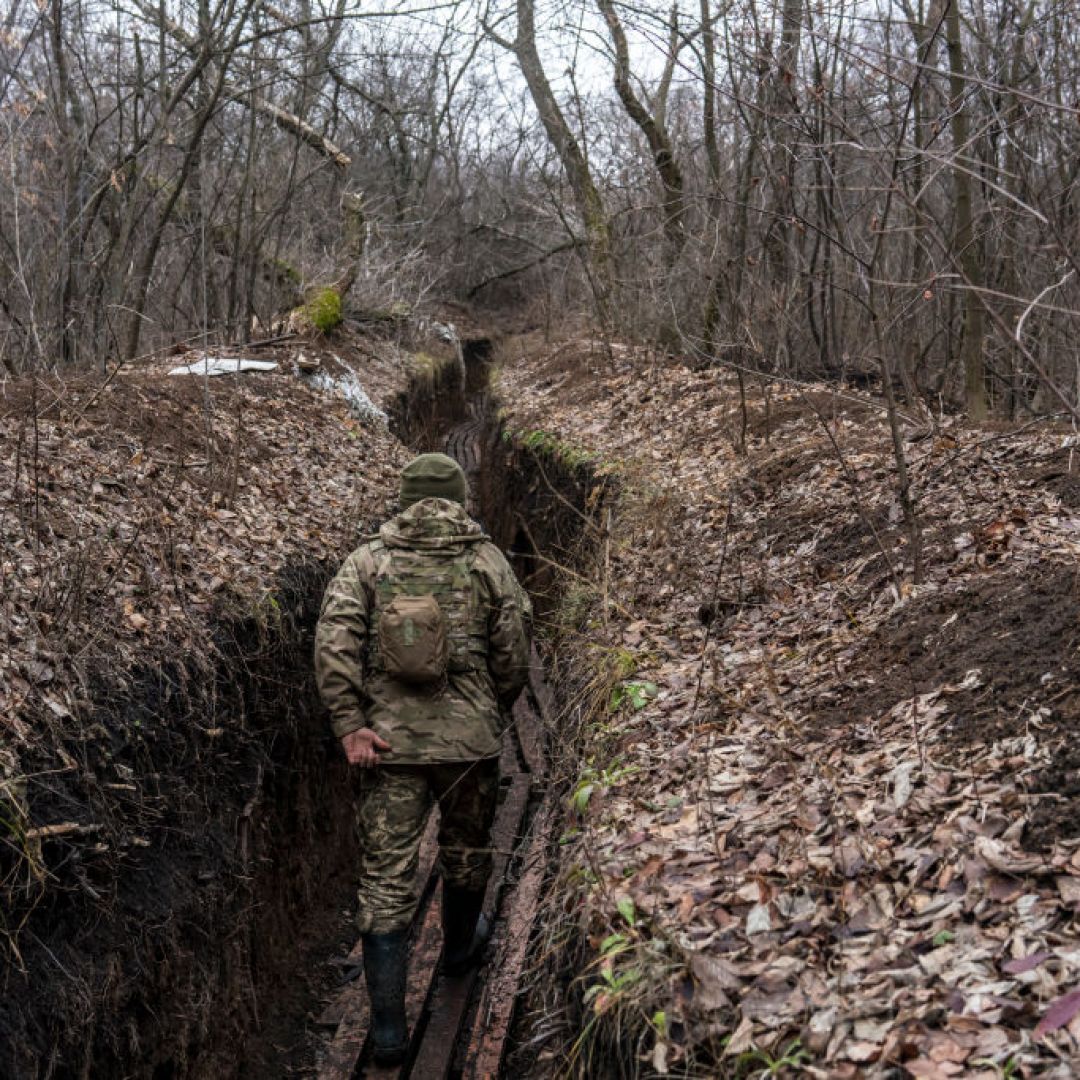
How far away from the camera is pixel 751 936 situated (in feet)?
11.1

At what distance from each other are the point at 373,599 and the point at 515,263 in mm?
32264

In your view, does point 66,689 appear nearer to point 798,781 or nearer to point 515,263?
point 798,781

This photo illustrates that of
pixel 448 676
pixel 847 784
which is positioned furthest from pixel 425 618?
pixel 847 784

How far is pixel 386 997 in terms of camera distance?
4934 mm

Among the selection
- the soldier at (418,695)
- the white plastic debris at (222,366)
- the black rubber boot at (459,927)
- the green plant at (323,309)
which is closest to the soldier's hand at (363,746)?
the soldier at (418,695)

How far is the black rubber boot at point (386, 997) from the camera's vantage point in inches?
193

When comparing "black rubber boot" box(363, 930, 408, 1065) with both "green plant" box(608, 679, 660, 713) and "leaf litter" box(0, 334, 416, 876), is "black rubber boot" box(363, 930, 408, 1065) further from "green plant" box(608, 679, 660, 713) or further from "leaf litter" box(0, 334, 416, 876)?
"green plant" box(608, 679, 660, 713)

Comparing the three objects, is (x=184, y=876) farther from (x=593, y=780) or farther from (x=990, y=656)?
(x=990, y=656)

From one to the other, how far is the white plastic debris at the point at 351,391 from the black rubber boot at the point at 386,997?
876 cm

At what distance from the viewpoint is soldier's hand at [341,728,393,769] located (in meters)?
5.08

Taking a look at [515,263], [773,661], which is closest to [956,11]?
[773,661]

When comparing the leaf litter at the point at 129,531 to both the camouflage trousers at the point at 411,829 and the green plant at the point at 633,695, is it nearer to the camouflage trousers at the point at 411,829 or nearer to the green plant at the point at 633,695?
the camouflage trousers at the point at 411,829

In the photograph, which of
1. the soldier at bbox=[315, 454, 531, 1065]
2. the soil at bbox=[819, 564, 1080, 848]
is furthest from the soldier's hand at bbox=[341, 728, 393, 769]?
the soil at bbox=[819, 564, 1080, 848]

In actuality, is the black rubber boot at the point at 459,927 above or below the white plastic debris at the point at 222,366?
below
